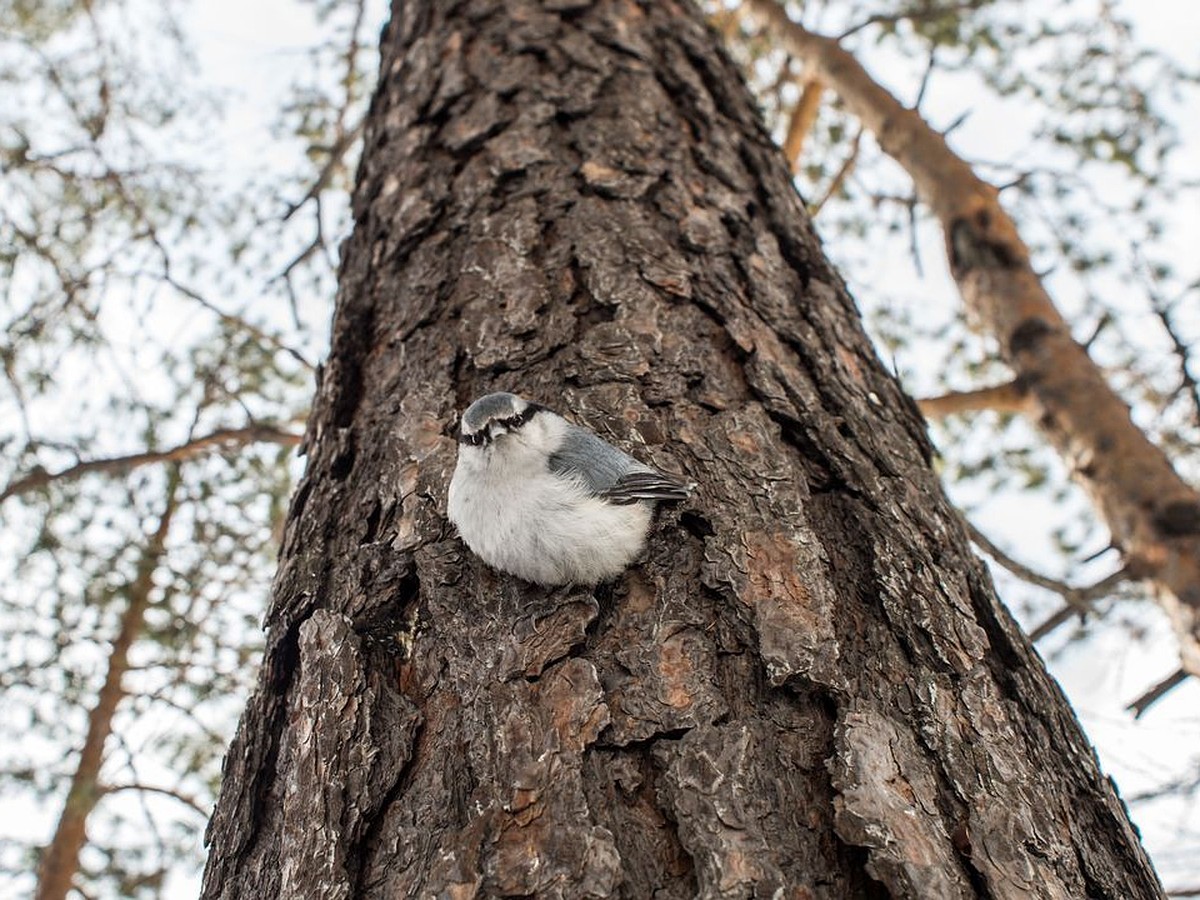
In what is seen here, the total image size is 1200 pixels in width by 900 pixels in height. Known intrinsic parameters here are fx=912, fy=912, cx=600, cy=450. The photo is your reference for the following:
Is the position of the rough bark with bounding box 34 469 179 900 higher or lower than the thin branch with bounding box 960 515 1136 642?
higher

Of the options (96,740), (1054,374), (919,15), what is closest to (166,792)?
(96,740)

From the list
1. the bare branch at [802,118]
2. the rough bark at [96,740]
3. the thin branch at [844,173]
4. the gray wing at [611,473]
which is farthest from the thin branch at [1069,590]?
the rough bark at [96,740]

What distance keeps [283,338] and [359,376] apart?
2.20 metres

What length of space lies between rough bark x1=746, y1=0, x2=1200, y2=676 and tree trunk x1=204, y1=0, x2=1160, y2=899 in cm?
132

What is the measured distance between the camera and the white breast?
139cm

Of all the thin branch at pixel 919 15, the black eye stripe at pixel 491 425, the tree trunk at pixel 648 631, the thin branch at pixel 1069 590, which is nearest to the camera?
the tree trunk at pixel 648 631

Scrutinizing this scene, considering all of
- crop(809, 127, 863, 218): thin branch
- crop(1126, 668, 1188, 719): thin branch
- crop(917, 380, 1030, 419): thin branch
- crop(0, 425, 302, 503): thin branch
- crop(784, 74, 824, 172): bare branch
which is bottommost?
crop(1126, 668, 1188, 719): thin branch

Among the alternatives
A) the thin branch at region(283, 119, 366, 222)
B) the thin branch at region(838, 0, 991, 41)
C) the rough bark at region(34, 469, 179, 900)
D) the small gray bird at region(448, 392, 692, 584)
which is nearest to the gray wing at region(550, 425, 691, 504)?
the small gray bird at region(448, 392, 692, 584)

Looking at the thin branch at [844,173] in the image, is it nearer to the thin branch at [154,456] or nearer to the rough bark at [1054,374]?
the rough bark at [1054,374]

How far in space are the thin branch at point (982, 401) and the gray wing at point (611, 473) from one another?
199cm

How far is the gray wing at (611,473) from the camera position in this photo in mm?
1438

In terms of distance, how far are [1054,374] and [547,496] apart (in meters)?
2.38

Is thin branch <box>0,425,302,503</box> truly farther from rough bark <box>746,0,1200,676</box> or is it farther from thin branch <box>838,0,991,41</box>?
thin branch <box>838,0,991,41</box>

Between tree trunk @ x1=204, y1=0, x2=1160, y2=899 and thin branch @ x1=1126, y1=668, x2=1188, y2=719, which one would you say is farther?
thin branch @ x1=1126, y1=668, x2=1188, y2=719
